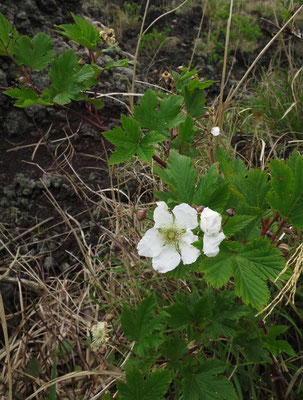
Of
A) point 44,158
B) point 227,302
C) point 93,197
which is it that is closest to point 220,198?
point 227,302

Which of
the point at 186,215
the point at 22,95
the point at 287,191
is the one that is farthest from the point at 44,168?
the point at 287,191

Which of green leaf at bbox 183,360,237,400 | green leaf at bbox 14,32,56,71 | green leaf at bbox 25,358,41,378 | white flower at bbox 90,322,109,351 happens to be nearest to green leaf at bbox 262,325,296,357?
green leaf at bbox 183,360,237,400

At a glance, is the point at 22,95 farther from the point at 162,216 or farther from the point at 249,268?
the point at 249,268

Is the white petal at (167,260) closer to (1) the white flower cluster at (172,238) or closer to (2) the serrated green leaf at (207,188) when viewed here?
(1) the white flower cluster at (172,238)

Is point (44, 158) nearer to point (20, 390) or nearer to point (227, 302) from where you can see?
point (20, 390)

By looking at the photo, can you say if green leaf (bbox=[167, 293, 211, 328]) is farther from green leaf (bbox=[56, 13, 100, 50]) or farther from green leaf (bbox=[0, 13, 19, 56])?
green leaf (bbox=[0, 13, 19, 56])
